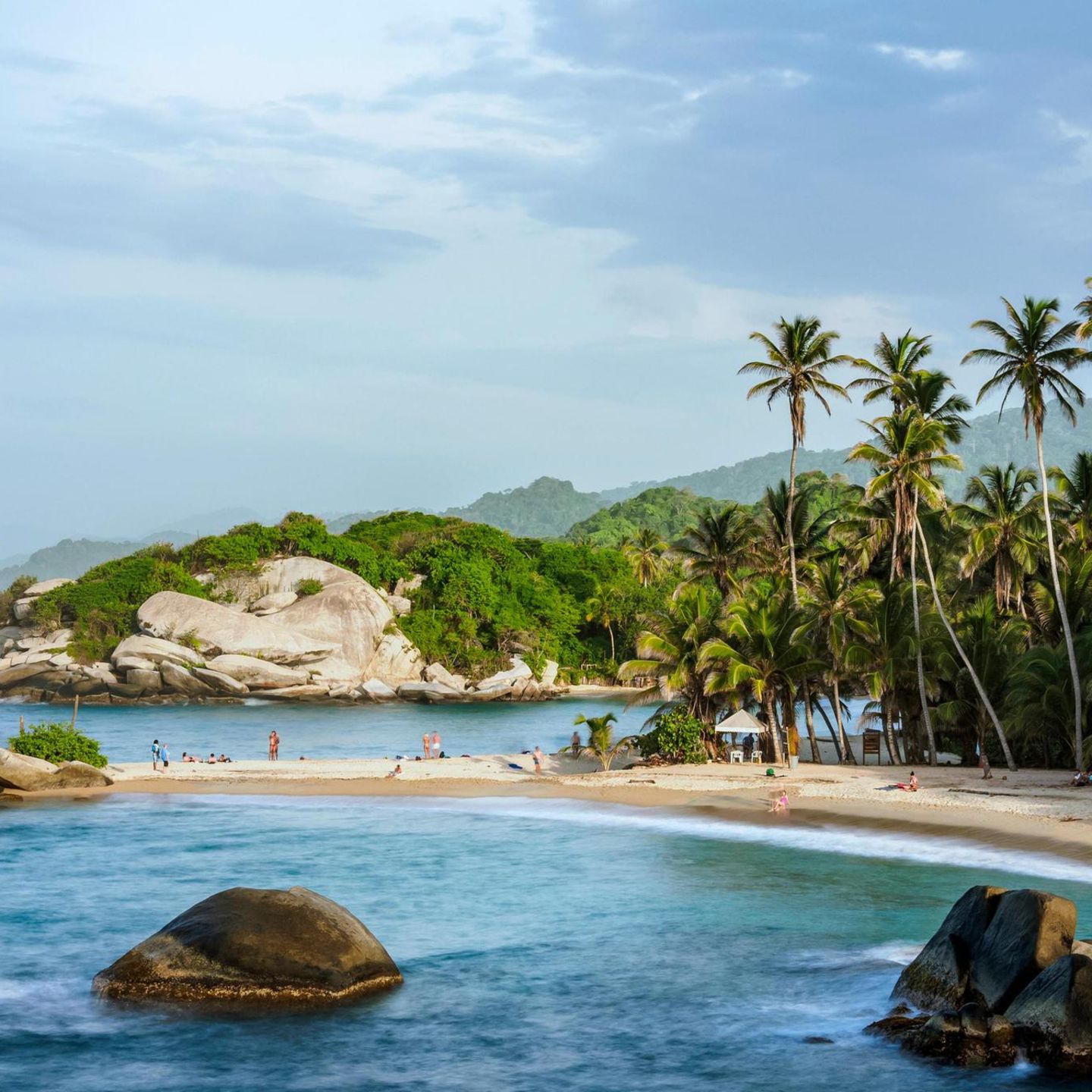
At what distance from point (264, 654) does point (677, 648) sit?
4748 cm

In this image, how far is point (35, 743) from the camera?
4191cm

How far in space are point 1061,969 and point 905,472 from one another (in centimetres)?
2530

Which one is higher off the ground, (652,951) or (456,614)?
(456,614)

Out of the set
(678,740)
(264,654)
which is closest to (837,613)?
(678,740)

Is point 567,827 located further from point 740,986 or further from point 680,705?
point 740,986

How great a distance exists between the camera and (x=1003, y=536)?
43.6 meters

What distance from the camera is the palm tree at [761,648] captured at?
4034 cm

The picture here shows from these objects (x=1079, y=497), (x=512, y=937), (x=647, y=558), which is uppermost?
(x=647, y=558)

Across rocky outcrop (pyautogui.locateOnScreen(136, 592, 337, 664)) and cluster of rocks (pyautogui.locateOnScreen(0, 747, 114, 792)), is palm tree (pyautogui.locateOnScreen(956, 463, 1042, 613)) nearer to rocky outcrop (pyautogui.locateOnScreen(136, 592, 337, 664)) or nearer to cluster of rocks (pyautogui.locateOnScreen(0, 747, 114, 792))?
cluster of rocks (pyautogui.locateOnScreen(0, 747, 114, 792))

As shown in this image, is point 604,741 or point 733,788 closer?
point 733,788

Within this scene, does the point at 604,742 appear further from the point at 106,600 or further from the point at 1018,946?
the point at 106,600

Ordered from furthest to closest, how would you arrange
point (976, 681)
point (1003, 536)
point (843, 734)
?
1. point (843, 734)
2. point (1003, 536)
3. point (976, 681)

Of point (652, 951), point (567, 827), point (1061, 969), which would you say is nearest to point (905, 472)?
point (567, 827)

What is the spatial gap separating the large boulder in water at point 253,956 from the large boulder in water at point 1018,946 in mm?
9265
